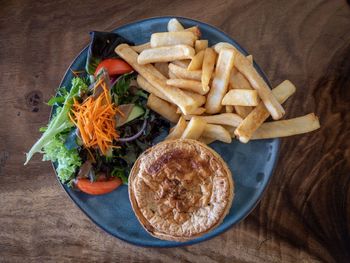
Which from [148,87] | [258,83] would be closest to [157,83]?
[148,87]

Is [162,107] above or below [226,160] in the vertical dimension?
above

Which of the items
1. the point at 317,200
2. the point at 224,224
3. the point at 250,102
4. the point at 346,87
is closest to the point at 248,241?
the point at 224,224

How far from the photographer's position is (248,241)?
3.55 m

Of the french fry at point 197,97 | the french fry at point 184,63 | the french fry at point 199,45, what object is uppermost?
the french fry at point 199,45

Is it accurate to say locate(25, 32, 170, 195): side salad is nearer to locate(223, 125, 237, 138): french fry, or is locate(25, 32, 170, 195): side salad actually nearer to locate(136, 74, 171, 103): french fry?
locate(136, 74, 171, 103): french fry

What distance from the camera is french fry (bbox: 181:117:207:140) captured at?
9.98 ft

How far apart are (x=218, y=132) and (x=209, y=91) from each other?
0.32m

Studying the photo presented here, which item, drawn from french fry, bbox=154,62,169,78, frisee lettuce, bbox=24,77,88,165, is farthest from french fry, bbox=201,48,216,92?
frisee lettuce, bbox=24,77,88,165

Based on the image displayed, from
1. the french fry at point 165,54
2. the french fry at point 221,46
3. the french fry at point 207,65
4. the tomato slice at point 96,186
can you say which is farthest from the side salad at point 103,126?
the french fry at point 221,46

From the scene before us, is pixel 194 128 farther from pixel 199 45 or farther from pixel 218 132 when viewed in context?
pixel 199 45

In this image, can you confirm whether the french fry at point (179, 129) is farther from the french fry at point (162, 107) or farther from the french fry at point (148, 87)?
the french fry at point (148, 87)

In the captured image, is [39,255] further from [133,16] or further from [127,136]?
[133,16]

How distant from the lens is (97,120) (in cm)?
320

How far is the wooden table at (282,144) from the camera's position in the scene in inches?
138
